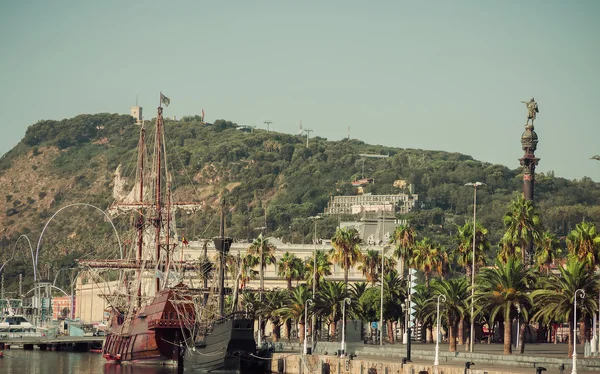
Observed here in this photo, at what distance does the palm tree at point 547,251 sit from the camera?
96.7 metres

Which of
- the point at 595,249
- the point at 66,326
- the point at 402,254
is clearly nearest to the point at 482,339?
the point at 402,254

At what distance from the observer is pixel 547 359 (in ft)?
225

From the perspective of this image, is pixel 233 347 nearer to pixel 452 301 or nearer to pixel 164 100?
pixel 452 301

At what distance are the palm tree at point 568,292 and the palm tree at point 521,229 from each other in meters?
21.2

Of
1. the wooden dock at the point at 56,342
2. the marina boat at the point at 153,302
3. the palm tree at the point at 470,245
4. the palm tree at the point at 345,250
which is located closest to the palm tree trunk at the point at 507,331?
the palm tree at the point at 470,245

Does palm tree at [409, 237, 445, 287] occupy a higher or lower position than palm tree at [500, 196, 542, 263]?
lower

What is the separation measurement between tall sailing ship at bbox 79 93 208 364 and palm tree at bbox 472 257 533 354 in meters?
26.2

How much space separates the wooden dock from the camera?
137375 mm

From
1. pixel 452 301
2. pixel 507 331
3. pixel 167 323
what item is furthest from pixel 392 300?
pixel 507 331

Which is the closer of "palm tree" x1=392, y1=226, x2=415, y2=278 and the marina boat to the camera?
the marina boat

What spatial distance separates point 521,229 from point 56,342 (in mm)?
63834

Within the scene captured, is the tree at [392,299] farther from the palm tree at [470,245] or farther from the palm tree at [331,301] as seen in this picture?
the palm tree at [470,245]

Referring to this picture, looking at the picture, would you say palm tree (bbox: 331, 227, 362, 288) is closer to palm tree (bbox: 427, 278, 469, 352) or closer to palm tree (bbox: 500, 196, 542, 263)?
palm tree (bbox: 500, 196, 542, 263)

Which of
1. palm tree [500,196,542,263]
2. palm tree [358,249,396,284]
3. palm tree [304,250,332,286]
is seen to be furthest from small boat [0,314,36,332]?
palm tree [500,196,542,263]
